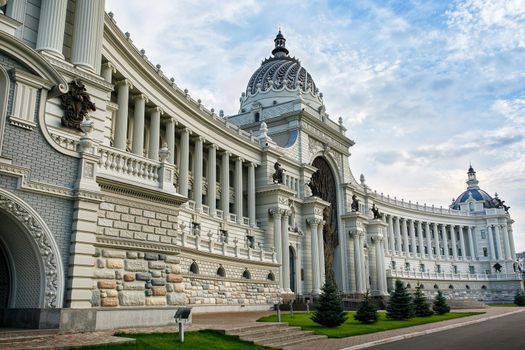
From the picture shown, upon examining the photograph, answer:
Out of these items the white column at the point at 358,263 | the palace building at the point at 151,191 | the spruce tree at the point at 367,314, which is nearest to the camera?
the palace building at the point at 151,191

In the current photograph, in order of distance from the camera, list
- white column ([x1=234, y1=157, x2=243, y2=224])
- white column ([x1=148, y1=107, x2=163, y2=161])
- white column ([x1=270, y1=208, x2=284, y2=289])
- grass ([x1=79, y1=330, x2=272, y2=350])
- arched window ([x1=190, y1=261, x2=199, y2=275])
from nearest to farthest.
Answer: grass ([x1=79, y1=330, x2=272, y2=350]) < arched window ([x1=190, y1=261, x2=199, y2=275]) < white column ([x1=148, y1=107, x2=163, y2=161]) < white column ([x1=270, y1=208, x2=284, y2=289]) < white column ([x1=234, y1=157, x2=243, y2=224])

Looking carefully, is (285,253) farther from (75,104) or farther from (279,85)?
(75,104)

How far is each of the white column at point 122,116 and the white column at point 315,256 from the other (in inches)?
1170

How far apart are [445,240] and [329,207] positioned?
5416 centimetres

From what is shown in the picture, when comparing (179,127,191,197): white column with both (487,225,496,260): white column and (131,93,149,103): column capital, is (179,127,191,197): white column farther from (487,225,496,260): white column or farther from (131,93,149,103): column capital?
(487,225,496,260): white column

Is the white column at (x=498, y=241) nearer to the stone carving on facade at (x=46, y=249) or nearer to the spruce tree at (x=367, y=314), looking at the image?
the spruce tree at (x=367, y=314)

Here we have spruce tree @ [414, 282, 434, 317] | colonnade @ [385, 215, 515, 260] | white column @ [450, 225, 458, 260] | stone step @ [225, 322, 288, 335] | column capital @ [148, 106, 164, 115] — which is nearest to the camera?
stone step @ [225, 322, 288, 335]

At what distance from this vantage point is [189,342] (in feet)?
50.6

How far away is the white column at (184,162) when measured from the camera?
140 feet

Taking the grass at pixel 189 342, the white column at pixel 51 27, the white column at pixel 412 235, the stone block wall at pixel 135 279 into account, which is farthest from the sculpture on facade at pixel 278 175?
the white column at pixel 412 235

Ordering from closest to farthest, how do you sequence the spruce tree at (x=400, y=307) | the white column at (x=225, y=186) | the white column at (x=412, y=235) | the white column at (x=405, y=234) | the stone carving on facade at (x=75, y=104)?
1. the stone carving on facade at (x=75, y=104)
2. the spruce tree at (x=400, y=307)
3. the white column at (x=225, y=186)
4. the white column at (x=405, y=234)
5. the white column at (x=412, y=235)

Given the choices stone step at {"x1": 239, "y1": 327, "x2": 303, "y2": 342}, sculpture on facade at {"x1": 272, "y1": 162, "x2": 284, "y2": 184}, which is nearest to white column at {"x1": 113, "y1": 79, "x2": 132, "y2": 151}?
stone step at {"x1": 239, "y1": 327, "x2": 303, "y2": 342}

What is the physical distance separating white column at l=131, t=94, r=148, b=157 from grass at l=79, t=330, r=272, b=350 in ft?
67.5

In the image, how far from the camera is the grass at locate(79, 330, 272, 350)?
13786mm
